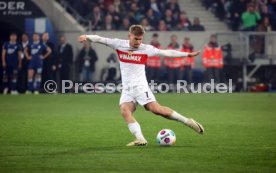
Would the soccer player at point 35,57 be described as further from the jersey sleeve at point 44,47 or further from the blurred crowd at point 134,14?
the blurred crowd at point 134,14

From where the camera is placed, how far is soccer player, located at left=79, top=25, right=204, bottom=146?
13.1 meters

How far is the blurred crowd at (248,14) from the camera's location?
34.1m

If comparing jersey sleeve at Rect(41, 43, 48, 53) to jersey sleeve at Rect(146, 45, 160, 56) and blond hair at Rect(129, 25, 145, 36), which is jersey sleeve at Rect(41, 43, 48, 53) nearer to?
jersey sleeve at Rect(146, 45, 160, 56)

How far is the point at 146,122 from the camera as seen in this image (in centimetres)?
1839

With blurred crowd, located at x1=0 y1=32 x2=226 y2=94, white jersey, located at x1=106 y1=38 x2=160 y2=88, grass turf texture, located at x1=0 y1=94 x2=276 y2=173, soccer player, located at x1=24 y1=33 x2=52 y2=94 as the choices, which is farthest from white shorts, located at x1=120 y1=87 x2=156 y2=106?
soccer player, located at x1=24 y1=33 x2=52 y2=94

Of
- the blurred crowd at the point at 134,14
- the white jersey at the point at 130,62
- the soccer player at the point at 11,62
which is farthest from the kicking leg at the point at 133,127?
the blurred crowd at the point at 134,14

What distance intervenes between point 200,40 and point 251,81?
2869 millimetres

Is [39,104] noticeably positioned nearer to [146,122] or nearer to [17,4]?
[146,122]

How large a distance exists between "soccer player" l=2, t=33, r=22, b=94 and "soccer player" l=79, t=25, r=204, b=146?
17027 mm

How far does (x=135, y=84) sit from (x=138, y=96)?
0.21 m

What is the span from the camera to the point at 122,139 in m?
14.4

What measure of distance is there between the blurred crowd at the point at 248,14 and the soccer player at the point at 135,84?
2109cm

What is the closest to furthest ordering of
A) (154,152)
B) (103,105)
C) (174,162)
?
(174,162) < (154,152) < (103,105)

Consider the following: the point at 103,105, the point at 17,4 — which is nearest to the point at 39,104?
A: the point at 103,105
